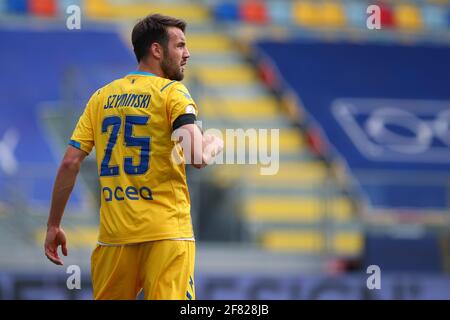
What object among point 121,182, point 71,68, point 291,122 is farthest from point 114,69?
point 121,182

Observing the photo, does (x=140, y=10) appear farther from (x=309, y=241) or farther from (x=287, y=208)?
(x=309, y=241)

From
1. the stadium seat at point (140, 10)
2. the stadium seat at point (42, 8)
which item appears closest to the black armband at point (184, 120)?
the stadium seat at point (42, 8)

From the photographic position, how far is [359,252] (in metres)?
11.8

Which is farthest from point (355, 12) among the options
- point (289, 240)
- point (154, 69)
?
point (154, 69)

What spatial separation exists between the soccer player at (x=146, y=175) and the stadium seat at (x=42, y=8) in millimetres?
10631

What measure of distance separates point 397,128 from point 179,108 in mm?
11072

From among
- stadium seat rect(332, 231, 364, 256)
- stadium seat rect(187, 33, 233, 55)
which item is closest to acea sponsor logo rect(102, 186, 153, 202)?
stadium seat rect(332, 231, 364, 256)

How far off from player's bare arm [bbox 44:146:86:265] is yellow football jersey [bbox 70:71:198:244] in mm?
135

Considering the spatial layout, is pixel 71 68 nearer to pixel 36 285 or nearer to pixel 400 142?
pixel 36 285

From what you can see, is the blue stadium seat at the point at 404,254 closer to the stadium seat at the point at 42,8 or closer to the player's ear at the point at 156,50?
the stadium seat at the point at 42,8

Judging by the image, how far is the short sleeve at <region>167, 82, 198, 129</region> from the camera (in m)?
4.04

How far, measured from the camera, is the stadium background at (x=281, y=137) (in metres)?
10.5

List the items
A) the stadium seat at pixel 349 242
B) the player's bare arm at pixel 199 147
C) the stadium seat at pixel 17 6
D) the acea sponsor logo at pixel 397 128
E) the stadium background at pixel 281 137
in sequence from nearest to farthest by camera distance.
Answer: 1. the player's bare arm at pixel 199 147
2. the stadium background at pixel 281 137
3. the stadium seat at pixel 349 242
4. the stadium seat at pixel 17 6
5. the acea sponsor logo at pixel 397 128
